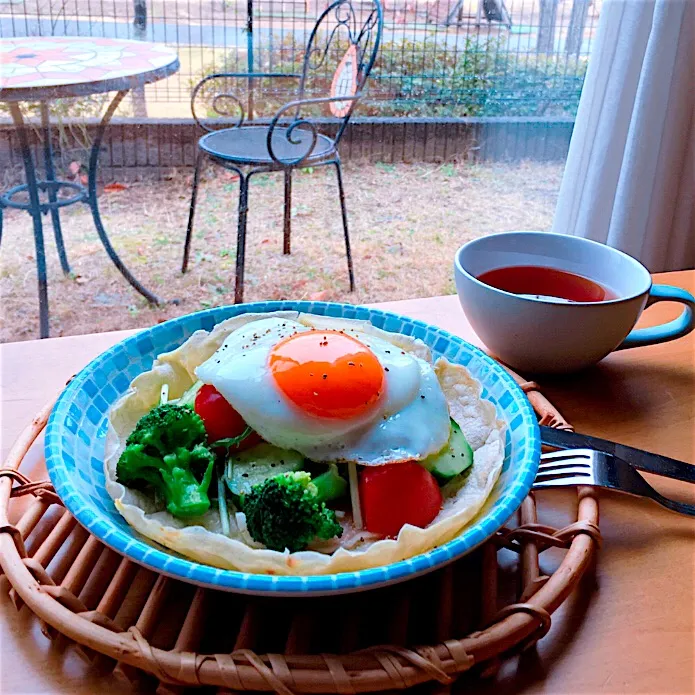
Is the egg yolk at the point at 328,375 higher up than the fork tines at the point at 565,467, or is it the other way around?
the egg yolk at the point at 328,375

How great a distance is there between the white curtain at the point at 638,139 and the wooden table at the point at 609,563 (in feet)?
2.69

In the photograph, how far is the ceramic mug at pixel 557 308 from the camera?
2.89 feet

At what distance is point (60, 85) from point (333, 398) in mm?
1365

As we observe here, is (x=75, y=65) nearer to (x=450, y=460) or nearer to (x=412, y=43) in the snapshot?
(x=412, y=43)

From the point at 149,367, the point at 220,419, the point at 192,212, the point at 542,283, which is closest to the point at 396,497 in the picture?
the point at 220,419

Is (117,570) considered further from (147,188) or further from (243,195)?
(147,188)

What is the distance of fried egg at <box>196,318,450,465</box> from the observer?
27.2 inches

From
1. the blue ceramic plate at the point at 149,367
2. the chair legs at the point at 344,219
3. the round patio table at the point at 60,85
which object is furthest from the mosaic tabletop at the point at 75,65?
the blue ceramic plate at the point at 149,367

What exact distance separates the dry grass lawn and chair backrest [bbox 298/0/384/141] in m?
0.35

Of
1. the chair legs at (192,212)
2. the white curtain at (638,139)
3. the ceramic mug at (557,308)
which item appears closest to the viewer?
the ceramic mug at (557,308)

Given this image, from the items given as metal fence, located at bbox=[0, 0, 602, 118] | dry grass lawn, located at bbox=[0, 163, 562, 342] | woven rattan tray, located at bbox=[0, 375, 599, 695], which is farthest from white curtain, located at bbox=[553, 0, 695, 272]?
woven rattan tray, located at bbox=[0, 375, 599, 695]

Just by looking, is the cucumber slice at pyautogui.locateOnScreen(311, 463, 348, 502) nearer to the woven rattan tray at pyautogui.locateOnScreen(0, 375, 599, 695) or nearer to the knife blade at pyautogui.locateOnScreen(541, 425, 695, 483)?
the woven rattan tray at pyautogui.locateOnScreen(0, 375, 599, 695)

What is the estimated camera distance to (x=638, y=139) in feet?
5.60

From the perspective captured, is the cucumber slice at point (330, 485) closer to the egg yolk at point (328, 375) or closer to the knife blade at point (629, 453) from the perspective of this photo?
the egg yolk at point (328, 375)
